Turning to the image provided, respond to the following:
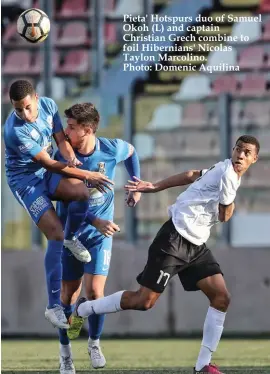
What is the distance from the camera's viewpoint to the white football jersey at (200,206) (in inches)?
319

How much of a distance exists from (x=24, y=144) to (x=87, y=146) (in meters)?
0.64

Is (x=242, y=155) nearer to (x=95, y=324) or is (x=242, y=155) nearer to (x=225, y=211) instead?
(x=225, y=211)

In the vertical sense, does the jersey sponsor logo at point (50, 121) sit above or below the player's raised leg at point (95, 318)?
above

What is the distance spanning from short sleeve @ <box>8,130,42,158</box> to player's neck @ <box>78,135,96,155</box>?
0.53m

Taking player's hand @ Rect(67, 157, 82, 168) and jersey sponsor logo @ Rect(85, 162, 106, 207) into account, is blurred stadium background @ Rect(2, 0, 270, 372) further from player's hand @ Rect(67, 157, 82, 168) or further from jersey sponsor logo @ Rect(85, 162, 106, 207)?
player's hand @ Rect(67, 157, 82, 168)

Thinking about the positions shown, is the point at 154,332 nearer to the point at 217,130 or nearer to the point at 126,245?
the point at 126,245

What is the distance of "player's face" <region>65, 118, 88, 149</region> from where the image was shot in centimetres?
880

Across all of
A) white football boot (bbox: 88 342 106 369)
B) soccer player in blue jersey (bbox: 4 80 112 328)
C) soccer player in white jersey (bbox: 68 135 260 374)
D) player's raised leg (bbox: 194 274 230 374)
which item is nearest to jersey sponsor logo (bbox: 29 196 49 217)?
soccer player in blue jersey (bbox: 4 80 112 328)

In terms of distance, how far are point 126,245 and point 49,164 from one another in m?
4.61

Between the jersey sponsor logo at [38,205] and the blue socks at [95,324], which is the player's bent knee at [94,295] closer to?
the blue socks at [95,324]

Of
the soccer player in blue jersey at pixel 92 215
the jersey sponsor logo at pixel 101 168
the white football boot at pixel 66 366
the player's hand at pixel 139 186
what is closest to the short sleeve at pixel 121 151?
the soccer player in blue jersey at pixel 92 215

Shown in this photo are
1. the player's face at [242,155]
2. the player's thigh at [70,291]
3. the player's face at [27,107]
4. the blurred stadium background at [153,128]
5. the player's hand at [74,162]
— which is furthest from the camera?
the blurred stadium background at [153,128]

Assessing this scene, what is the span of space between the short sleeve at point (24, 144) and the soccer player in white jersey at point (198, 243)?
2.86ft

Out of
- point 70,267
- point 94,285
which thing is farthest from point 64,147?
point 94,285
